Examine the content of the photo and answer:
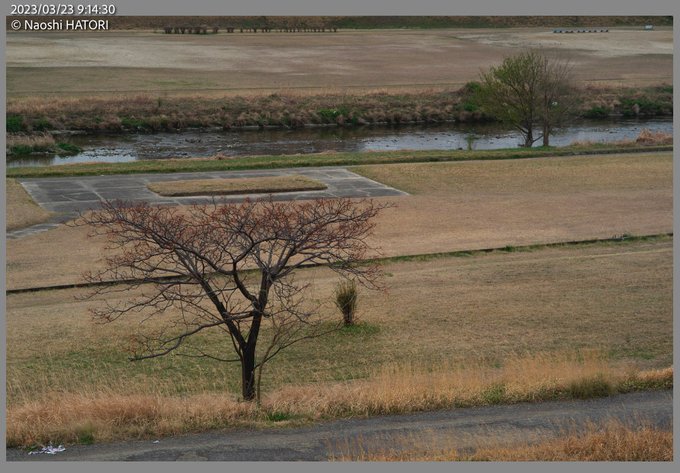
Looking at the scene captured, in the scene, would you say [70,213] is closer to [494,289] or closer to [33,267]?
[33,267]

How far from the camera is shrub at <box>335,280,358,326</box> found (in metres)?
23.2

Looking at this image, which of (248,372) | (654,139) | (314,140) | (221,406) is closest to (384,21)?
(314,140)

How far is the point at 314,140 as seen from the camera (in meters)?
61.1

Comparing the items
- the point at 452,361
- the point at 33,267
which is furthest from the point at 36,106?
the point at 452,361

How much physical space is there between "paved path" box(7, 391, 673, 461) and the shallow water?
4006cm

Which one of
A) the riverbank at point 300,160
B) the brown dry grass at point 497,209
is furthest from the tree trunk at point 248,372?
the riverbank at point 300,160

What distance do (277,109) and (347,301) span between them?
45419 millimetres

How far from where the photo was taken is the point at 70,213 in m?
36.1

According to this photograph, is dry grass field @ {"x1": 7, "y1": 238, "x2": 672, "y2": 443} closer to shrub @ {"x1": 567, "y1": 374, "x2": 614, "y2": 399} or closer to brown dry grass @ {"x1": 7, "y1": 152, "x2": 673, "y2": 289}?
shrub @ {"x1": 567, "y1": 374, "x2": 614, "y2": 399}

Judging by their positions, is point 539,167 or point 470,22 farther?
point 470,22

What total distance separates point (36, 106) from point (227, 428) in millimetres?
51618

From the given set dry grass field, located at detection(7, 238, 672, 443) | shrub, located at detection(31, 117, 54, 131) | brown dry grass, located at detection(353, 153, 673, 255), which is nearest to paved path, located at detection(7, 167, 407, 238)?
brown dry grass, located at detection(353, 153, 673, 255)

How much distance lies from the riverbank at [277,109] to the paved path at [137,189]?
18392 mm

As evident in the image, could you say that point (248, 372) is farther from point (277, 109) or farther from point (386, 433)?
point (277, 109)
